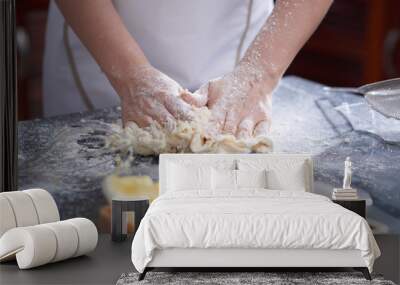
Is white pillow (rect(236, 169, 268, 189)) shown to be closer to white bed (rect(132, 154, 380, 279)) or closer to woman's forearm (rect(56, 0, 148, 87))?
white bed (rect(132, 154, 380, 279))

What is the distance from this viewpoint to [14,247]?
4656mm

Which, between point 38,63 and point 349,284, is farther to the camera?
point 38,63

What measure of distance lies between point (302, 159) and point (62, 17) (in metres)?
2.45

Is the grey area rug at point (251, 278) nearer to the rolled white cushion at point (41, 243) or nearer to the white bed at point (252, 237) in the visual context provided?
the white bed at point (252, 237)

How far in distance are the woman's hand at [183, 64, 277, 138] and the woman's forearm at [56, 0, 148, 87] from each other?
60 centimetres

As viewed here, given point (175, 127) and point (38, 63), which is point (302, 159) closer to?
point (175, 127)

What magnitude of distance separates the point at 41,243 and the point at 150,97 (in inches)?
78.4

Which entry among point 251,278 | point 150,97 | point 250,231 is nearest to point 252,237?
point 250,231

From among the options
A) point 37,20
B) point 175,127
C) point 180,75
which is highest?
point 37,20

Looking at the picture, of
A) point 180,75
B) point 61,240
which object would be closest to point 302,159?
point 180,75

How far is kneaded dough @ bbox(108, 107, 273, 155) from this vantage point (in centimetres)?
615

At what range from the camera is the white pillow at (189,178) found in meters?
5.66

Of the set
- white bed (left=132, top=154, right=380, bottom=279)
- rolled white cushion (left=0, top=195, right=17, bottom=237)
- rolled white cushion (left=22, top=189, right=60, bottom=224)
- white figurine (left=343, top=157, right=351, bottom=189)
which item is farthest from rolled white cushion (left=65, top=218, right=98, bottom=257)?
white figurine (left=343, top=157, right=351, bottom=189)

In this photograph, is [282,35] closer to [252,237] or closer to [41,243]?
[252,237]
